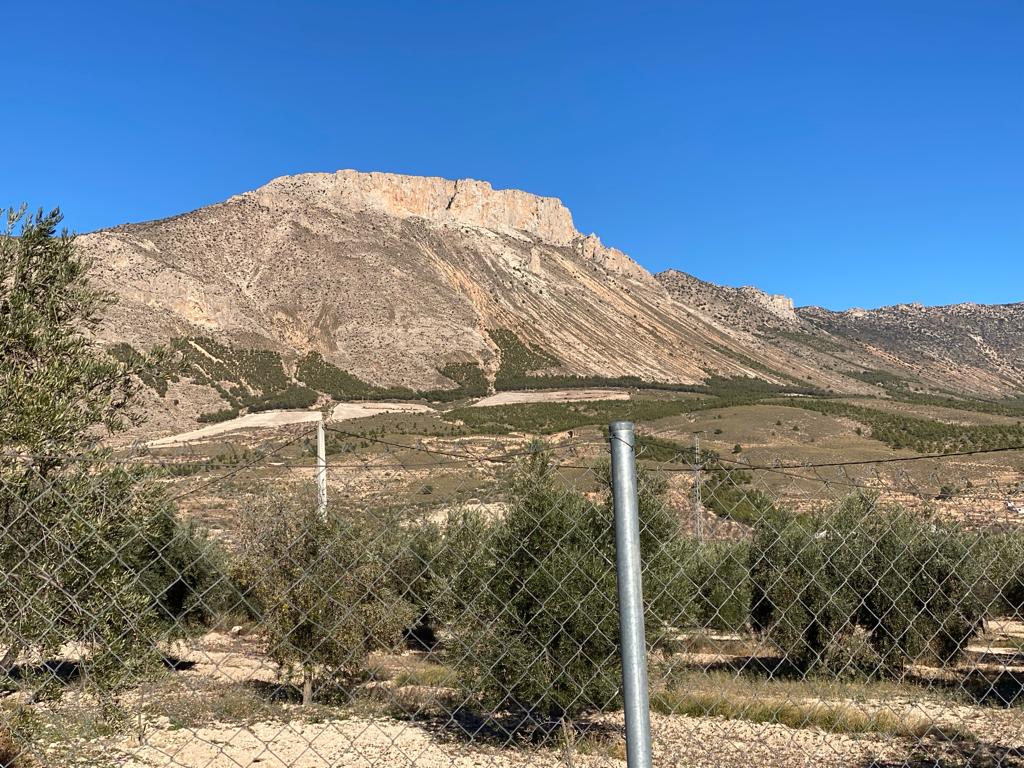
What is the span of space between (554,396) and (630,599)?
9269 cm

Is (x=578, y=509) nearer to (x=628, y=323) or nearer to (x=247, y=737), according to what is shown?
(x=247, y=737)

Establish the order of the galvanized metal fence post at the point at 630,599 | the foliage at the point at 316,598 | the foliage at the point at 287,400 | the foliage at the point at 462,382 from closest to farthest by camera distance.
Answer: the galvanized metal fence post at the point at 630,599, the foliage at the point at 316,598, the foliage at the point at 287,400, the foliage at the point at 462,382

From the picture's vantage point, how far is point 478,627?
9828mm

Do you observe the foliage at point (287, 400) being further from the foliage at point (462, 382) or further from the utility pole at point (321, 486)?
the utility pole at point (321, 486)

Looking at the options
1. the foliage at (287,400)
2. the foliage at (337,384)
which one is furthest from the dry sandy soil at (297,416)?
the foliage at (337,384)

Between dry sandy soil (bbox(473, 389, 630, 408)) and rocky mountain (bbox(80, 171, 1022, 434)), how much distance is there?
7.11 meters

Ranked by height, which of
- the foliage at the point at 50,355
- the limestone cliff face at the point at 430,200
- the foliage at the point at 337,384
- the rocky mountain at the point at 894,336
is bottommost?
the foliage at the point at 50,355

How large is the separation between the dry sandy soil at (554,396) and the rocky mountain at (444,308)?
23.3 feet

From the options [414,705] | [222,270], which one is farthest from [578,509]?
[222,270]

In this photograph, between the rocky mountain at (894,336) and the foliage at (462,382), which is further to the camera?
the rocky mountain at (894,336)

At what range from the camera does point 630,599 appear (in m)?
3.13

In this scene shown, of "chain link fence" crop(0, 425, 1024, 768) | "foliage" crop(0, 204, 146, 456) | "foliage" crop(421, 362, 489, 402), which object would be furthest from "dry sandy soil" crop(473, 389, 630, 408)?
"foliage" crop(0, 204, 146, 456)

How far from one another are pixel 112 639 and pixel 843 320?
191052mm

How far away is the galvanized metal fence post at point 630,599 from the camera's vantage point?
308 centimetres
